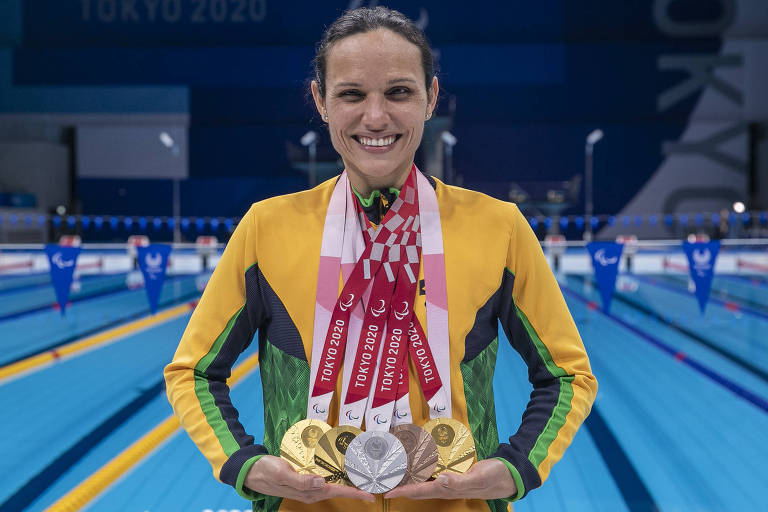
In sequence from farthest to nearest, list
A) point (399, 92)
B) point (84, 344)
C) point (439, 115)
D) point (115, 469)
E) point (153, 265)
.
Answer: point (439, 115), point (153, 265), point (84, 344), point (115, 469), point (399, 92)

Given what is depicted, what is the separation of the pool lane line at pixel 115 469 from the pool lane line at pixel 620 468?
2105 millimetres

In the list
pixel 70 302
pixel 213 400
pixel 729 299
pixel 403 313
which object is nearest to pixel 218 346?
pixel 213 400

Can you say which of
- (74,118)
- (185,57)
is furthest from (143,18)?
(74,118)

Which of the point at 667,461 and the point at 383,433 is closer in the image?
the point at 383,433

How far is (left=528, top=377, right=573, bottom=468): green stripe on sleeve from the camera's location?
1.09m

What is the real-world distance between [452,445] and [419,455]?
0.06 m

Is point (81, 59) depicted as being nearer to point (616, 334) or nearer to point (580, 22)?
point (580, 22)

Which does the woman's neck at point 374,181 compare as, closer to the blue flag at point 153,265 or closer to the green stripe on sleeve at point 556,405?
the green stripe on sleeve at point 556,405

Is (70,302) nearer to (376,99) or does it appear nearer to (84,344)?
(84,344)

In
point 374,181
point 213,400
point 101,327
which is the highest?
point 374,181

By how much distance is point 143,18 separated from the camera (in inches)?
747

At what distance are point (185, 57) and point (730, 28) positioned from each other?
15680 mm

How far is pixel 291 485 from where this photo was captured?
3.21ft

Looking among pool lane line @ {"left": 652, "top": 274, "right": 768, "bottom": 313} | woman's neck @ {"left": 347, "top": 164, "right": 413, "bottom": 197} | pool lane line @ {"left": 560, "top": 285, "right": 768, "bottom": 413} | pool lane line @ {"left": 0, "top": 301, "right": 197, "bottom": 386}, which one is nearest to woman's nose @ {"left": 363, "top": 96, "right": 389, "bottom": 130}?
woman's neck @ {"left": 347, "top": 164, "right": 413, "bottom": 197}
